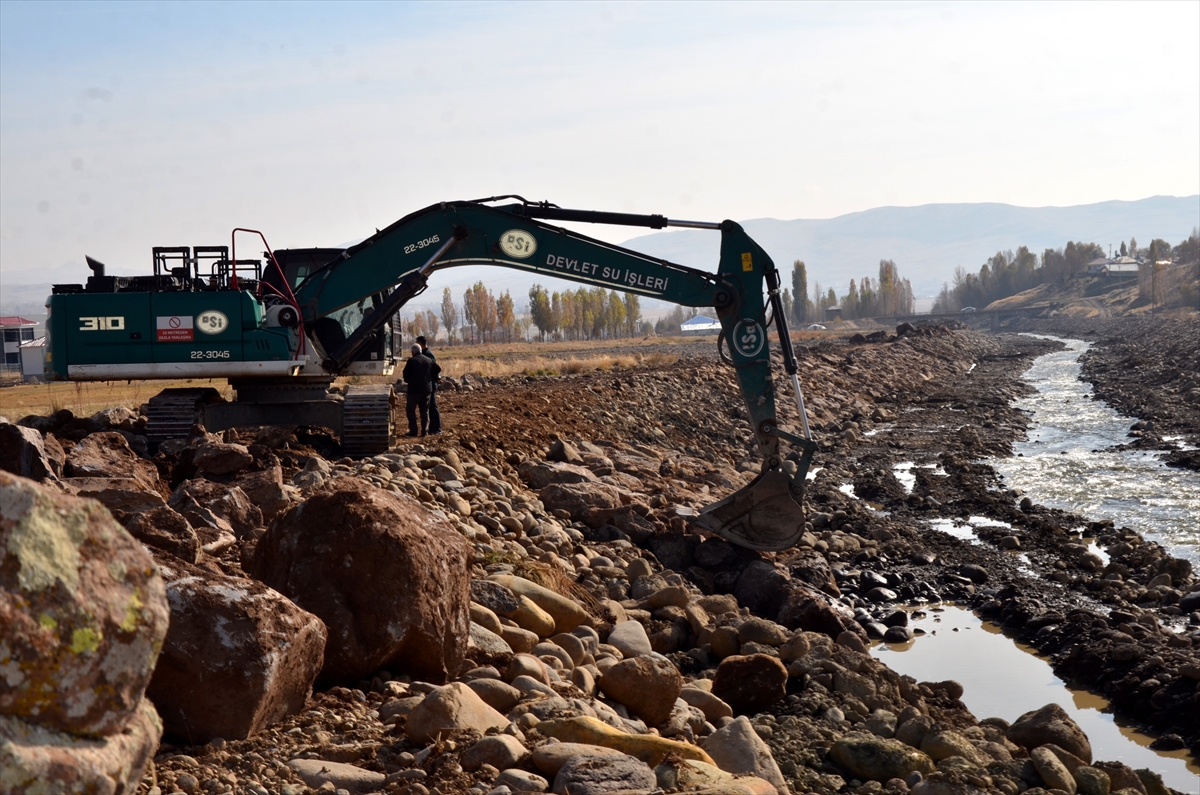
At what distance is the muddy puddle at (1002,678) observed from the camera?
8.65 m

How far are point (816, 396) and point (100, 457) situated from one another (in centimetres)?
2387

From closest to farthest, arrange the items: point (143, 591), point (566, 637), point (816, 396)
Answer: point (143, 591), point (566, 637), point (816, 396)

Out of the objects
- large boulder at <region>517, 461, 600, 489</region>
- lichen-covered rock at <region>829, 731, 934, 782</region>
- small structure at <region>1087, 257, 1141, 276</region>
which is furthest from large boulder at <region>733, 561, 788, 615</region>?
small structure at <region>1087, 257, 1141, 276</region>

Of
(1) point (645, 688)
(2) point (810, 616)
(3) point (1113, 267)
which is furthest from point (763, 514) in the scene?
(3) point (1113, 267)

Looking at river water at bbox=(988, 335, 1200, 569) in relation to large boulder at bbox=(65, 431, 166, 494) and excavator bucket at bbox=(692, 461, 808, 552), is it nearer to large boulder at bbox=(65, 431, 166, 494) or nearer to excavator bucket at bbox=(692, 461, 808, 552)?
excavator bucket at bbox=(692, 461, 808, 552)

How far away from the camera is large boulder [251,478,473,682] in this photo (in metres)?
6.35

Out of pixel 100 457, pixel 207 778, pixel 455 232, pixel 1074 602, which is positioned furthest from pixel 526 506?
pixel 207 778

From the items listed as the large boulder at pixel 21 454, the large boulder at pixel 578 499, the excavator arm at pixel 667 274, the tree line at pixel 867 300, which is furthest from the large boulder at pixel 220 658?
the tree line at pixel 867 300

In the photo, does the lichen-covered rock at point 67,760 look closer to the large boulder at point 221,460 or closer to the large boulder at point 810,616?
the large boulder at point 810,616

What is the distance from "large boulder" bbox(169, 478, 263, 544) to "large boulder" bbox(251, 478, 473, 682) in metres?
1.88

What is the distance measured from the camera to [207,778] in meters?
4.87

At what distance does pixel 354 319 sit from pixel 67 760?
498 inches

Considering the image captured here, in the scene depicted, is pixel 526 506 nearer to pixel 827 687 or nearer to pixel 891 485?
pixel 827 687

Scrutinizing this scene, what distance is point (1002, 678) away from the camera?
34.7 ft
